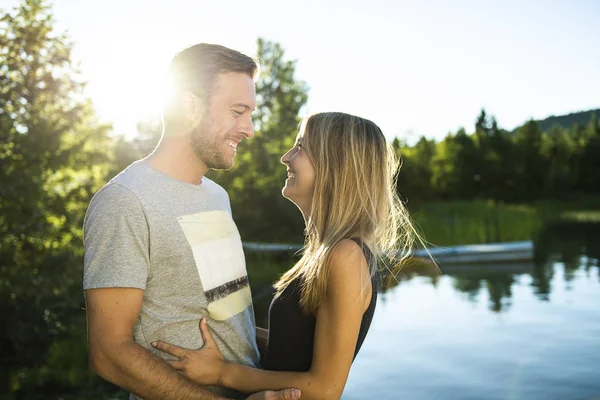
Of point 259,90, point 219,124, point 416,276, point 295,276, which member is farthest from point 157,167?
point 259,90

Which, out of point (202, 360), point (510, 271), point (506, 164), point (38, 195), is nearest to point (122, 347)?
point (202, 360)

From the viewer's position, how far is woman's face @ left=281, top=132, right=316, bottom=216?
6.97 feet

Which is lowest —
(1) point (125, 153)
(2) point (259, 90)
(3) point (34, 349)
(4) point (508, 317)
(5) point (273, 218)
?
(4) point (508, 317)

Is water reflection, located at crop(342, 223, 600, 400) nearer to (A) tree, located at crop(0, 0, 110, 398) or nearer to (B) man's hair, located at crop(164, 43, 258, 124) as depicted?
(A) tree, located at crop(0, 0, 110, 398)

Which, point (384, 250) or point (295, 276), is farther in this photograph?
point (384, 250)

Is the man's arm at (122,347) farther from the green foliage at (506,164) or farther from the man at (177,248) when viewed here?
the green foliage at (506,164)

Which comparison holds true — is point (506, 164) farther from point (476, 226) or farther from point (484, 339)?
point (484, 339)

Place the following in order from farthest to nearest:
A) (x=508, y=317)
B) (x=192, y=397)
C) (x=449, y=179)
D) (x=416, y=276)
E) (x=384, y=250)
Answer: (x=449, y=179) → (x=416, y=276) → (x=508, y=317) → (x=384, y=250) → (x=192, y=397)

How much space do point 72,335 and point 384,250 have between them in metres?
6.56

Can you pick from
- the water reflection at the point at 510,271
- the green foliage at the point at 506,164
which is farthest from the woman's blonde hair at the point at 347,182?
the green foliage at the point at 506,164


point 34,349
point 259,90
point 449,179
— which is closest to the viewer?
point 34,349

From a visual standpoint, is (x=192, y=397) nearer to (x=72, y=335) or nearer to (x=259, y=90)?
(x=72, y=335)

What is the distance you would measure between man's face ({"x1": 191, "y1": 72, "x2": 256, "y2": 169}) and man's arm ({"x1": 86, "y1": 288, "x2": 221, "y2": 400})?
0.52m

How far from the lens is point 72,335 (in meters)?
7.88
